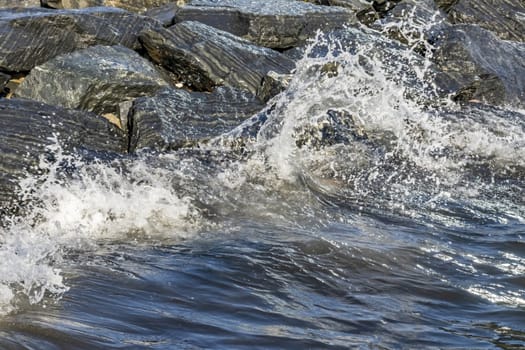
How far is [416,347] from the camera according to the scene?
12.1 feet

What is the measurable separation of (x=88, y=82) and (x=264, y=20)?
261cm

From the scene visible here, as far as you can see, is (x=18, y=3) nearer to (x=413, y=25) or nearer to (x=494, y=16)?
(x=413, y=25)

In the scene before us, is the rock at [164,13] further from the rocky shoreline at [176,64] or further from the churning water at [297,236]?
the churning water at [297,236]

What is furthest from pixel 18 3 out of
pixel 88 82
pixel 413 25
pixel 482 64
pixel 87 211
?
pixel 87 211

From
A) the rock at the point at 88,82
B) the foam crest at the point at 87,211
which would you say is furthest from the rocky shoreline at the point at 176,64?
the foam crest at the point at 87,211

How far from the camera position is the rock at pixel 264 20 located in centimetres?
948

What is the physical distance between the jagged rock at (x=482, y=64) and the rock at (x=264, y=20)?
1252mm

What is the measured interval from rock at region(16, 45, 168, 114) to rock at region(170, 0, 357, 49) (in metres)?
1.85

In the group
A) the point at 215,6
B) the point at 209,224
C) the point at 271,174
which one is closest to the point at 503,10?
the point at 215,6

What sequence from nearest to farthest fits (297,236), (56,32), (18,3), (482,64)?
(297,236)
(56,32)
(482,64)
(18,3)

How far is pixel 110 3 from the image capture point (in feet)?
35.9

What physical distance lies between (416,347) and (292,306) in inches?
24.6

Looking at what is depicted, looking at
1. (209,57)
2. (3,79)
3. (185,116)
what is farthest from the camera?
(209,57)

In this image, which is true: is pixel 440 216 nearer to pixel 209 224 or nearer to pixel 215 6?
pixel 209 224
